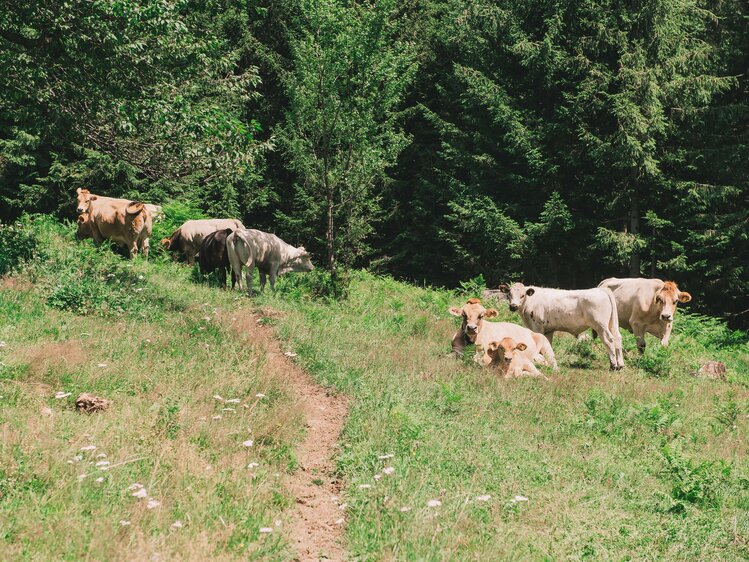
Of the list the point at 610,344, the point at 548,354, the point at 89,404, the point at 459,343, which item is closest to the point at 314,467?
the point at 89,404

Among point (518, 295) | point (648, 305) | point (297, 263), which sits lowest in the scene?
point (297, 263)

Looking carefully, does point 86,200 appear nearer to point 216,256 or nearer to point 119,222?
point 119,222

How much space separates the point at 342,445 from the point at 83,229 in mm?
16551

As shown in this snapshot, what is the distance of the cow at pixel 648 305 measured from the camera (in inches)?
660

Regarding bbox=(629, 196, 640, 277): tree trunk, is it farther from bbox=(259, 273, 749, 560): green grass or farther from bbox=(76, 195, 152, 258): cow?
bbox=(76, 195, 152, 258): cow

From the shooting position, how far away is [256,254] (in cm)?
1817

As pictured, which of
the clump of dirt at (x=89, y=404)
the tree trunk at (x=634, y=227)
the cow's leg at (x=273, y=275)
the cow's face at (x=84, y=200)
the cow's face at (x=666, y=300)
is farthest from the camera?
the tree trunk at (x=634, y=227)

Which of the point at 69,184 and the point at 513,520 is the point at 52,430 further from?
the point at 69,184

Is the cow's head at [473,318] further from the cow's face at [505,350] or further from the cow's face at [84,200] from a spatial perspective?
the cow's face at [84,200]

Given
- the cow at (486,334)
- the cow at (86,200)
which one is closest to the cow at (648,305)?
the cow at (486,334)

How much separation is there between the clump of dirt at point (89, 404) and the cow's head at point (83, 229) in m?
15.0

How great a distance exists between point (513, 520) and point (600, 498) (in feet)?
4.32

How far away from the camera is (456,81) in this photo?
32.0 m

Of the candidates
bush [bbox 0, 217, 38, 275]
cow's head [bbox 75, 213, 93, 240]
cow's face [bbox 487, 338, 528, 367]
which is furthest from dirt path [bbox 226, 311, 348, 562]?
cow's head [bbox 75, 213, 93, 240]
